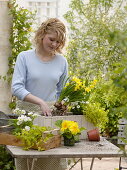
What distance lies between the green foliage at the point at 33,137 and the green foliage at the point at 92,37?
4.65 meters

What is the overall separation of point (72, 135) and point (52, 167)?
1.44 ft

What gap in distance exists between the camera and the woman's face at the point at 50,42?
3520 millimetres

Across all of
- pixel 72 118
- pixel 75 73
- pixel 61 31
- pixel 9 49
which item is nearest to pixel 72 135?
pixel 72 118

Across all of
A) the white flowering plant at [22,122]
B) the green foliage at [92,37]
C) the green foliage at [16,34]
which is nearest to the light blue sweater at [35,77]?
the white flowering plant at [22,122]

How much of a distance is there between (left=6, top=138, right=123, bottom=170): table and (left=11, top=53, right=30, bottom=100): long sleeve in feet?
1.55

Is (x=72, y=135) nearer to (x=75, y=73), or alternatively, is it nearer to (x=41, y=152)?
(x=41, y=152)

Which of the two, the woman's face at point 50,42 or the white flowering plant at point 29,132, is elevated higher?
the woman's face at point 50,42

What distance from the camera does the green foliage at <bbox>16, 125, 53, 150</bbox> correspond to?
310 centimetres

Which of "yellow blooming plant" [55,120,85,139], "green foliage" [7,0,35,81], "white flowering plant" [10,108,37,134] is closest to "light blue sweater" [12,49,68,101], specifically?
"white flowering plant" [10,108,37,134]

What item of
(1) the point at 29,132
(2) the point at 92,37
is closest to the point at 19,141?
(1) the point at 29,132

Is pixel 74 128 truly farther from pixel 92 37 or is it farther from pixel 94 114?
pixel 92 37

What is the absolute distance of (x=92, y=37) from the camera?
812cm

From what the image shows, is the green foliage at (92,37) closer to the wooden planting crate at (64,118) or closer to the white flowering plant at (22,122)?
the wooden planting crate at (64,118)

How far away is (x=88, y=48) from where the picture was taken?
8055 mm
